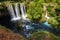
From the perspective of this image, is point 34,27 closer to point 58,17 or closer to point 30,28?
point 30,28

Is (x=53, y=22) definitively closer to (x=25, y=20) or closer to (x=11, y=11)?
(x=25, y=20)

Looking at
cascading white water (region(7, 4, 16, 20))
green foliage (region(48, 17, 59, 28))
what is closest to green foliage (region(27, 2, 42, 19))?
green foliage (region(48, 17, 59, 28))

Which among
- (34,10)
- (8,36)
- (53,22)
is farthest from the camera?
(34,10)

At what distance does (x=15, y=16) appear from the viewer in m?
25.5

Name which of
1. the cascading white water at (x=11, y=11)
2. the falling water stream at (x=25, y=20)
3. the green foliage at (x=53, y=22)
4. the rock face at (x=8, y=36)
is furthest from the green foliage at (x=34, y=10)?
the rock face at (x=8, y=36)

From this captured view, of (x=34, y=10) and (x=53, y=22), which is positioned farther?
(x=34, y=10)

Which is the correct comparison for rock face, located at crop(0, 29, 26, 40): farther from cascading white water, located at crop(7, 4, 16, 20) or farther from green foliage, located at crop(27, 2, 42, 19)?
cascading white water, located at crop(7, 4, 16, 20)

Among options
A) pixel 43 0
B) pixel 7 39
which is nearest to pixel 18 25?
pixel 43 0

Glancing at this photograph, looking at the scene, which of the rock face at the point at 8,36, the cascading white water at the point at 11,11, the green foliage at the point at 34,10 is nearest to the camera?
the rock face at the point at 8,36

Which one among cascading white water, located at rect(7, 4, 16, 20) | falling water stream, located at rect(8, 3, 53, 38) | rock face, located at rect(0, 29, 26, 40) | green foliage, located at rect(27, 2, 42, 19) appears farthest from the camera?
cascading white water, located at rect(7, 4, 16, 20)

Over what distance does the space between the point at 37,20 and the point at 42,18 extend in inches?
30.1

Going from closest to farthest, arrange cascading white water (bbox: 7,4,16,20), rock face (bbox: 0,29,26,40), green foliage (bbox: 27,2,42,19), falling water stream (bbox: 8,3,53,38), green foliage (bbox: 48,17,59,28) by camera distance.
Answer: rock face (bbox: 0,29,26,40), falling water stream (bbox: 8,3,53,38), green foliage (bbox: 48,17,59,28), green foliage (bbox: 27,2,42,19), cascading white water (bbox: 7,4,16,20)

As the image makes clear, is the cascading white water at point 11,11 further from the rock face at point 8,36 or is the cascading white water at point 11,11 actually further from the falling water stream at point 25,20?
the rock face at point 8,36

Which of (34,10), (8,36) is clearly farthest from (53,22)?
(8,36)
